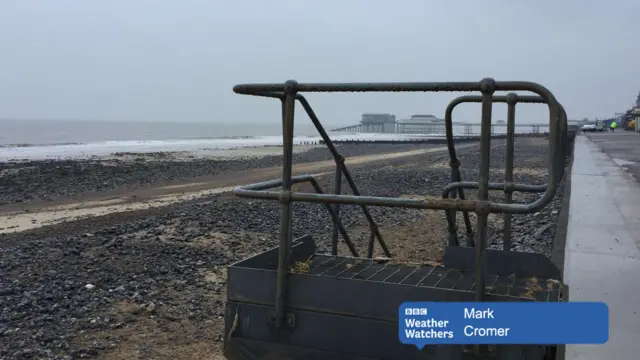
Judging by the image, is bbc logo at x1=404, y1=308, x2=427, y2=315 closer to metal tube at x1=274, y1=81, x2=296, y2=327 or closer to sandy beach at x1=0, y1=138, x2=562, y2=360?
metal tube at x1=274, y1=81, x2=296, y2=327

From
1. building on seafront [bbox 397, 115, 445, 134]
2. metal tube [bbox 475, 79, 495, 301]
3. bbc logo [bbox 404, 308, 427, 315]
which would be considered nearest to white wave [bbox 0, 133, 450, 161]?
bbc logo [bbox 404, 308, 427, 315]

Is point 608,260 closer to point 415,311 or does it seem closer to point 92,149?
point 415,311

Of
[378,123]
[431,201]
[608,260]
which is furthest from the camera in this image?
[378,123]

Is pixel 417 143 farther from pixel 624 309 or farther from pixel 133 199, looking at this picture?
pixel 624 309

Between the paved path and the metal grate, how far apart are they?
→ 501 mm

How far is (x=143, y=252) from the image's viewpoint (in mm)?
8430

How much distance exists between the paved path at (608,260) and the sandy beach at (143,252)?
0.67 metres

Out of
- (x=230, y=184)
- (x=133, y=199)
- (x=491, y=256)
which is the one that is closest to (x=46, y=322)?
(x=491, y=256)

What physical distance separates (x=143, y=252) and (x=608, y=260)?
20.8ft

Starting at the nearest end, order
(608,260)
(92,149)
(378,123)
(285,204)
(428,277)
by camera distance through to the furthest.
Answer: (285,204) < (428,277) < (608,260) < (92,149) < (378,123)

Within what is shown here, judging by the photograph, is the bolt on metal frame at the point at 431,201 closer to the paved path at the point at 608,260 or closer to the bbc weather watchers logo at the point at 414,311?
the bbc weather watchers logo at the point at 414,311

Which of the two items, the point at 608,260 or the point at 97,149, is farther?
the point at 97,149

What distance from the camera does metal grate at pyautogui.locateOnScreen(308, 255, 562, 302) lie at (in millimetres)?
3277

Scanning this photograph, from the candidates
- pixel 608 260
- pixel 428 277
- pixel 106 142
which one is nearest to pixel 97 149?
pixel 106 142
